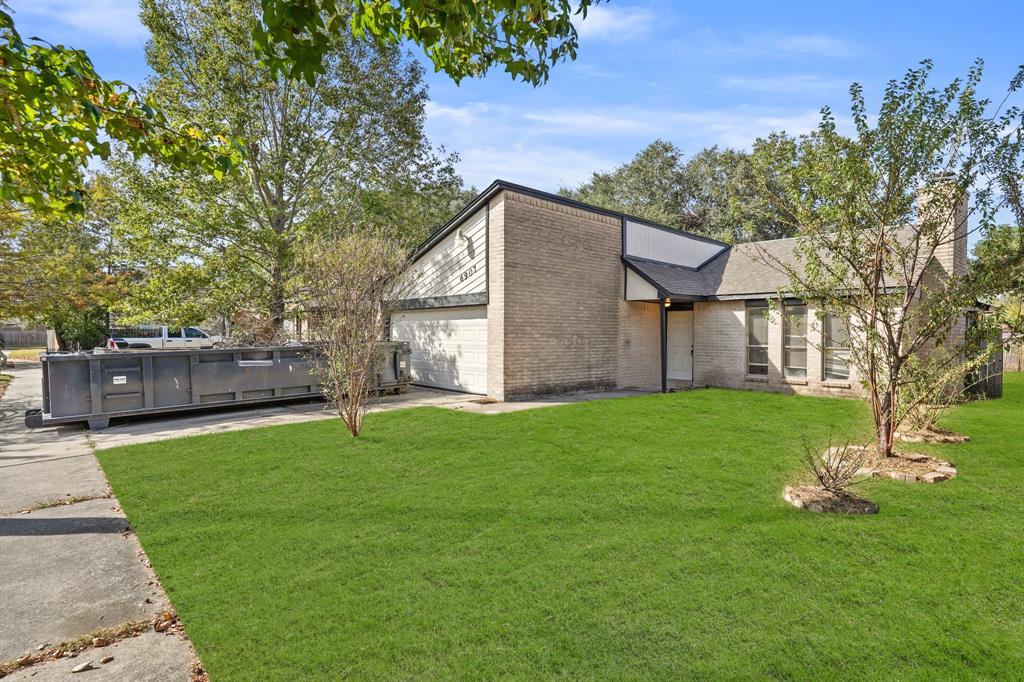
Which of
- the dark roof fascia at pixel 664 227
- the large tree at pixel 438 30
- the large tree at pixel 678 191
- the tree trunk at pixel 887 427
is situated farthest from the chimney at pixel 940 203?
the large tree at pixel 678 191

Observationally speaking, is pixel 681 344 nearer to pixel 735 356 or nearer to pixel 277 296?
pixel 735 356

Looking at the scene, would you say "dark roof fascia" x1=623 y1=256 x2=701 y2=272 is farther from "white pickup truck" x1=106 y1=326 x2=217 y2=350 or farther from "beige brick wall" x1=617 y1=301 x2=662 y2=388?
"white pickup truck" x1=106 y1=326 x2=217 y2=350

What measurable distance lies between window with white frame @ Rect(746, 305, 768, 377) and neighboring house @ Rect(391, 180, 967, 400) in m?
0.03

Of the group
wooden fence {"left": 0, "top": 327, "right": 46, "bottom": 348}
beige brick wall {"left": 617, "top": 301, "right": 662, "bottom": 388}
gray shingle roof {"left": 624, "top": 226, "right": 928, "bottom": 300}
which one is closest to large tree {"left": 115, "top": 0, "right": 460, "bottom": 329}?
beige brick wall {"left": 617, "top": 301, "right": 662, "bottom": 388}

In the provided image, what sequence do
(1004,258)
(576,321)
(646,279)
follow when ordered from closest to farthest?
(1004,258)
(576,321)
(646,279)

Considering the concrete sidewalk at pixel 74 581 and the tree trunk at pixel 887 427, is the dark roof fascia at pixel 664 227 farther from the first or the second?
the concrete sidewalk at pixel 74 581

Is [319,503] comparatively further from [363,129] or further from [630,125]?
[363,129]

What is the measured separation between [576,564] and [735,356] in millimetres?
12498

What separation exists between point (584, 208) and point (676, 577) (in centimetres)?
1187

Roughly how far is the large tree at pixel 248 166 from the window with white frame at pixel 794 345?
14.2 m

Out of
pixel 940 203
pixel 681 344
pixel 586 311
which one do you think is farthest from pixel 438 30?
pixel 681 344

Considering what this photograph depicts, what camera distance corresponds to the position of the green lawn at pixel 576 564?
2787 millimetres

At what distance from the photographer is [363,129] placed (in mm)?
18484

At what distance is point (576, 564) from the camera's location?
12.5ft
